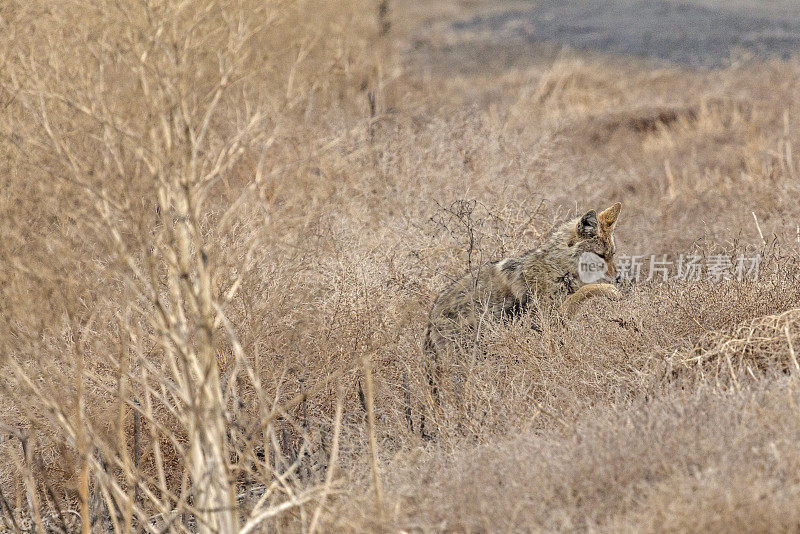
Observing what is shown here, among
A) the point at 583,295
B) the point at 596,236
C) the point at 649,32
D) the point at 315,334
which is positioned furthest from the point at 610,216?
the point at 649,32

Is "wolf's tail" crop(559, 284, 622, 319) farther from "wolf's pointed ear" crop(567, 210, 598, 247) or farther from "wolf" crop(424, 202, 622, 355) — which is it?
"wolf's pointed ear" crop(567, 210, 598, 247)

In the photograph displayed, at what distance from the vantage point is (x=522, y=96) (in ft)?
53.6

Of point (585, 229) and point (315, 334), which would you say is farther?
point (585, 229)

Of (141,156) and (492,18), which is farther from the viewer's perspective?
(492,18)

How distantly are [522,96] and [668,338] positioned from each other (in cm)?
1199

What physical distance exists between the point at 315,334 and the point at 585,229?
1.87m

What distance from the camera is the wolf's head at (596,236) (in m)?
5.95

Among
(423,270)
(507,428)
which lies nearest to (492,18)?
(423,270)

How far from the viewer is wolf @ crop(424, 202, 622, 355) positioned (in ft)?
18.4

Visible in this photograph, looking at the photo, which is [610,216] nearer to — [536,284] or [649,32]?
[536,284]

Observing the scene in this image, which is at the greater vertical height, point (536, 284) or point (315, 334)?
point (536, 284)

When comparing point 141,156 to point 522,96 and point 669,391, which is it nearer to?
point 669,391

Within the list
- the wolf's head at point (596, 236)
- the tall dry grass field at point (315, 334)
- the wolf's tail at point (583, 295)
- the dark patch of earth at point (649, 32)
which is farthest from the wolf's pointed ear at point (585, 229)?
the dark patch of earth at point (649, 32)

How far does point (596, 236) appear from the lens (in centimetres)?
596
